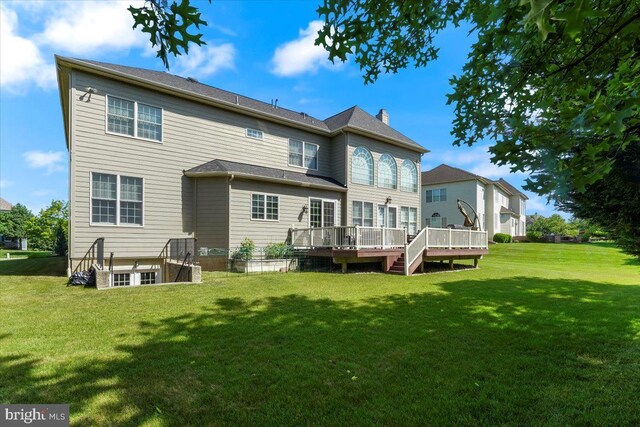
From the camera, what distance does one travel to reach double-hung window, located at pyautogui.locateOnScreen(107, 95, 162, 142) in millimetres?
11281

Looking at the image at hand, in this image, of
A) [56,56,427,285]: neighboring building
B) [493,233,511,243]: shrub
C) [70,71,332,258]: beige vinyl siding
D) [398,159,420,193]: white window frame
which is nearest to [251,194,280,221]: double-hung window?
[56,56,427,285]: neighboring building

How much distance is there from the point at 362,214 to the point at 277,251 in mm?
5898

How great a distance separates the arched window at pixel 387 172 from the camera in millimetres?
17892

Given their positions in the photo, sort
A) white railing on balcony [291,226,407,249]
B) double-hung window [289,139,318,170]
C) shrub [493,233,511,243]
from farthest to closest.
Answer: shrub [493,233,511,243] < double-hung window [289,139,318,170] < white railing on balcony [291,226,407,249]

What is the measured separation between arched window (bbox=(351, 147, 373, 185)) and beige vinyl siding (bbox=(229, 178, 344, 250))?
1973 millimetres

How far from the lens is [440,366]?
371 centimetres

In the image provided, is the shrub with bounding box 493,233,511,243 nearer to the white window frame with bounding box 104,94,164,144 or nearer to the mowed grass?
the mowed grass

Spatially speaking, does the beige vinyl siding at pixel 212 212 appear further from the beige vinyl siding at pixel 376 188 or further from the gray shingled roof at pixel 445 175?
the gray shingled roof at pixel 445 175

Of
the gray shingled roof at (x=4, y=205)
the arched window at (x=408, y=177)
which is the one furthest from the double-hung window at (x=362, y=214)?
the gray shingled roof at (x=4, y=205)

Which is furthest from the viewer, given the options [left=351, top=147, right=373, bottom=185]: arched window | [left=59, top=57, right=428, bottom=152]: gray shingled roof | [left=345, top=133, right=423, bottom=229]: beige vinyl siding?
[left=351, top=147, right=373, bottom=185]: arched window

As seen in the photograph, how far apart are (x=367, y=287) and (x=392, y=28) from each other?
6850 millimetres

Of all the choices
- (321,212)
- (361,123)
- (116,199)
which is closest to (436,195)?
(361,123)

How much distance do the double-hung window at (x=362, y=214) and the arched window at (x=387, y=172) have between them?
1629mm

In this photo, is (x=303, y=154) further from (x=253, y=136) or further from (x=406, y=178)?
(x=406, y=178)
